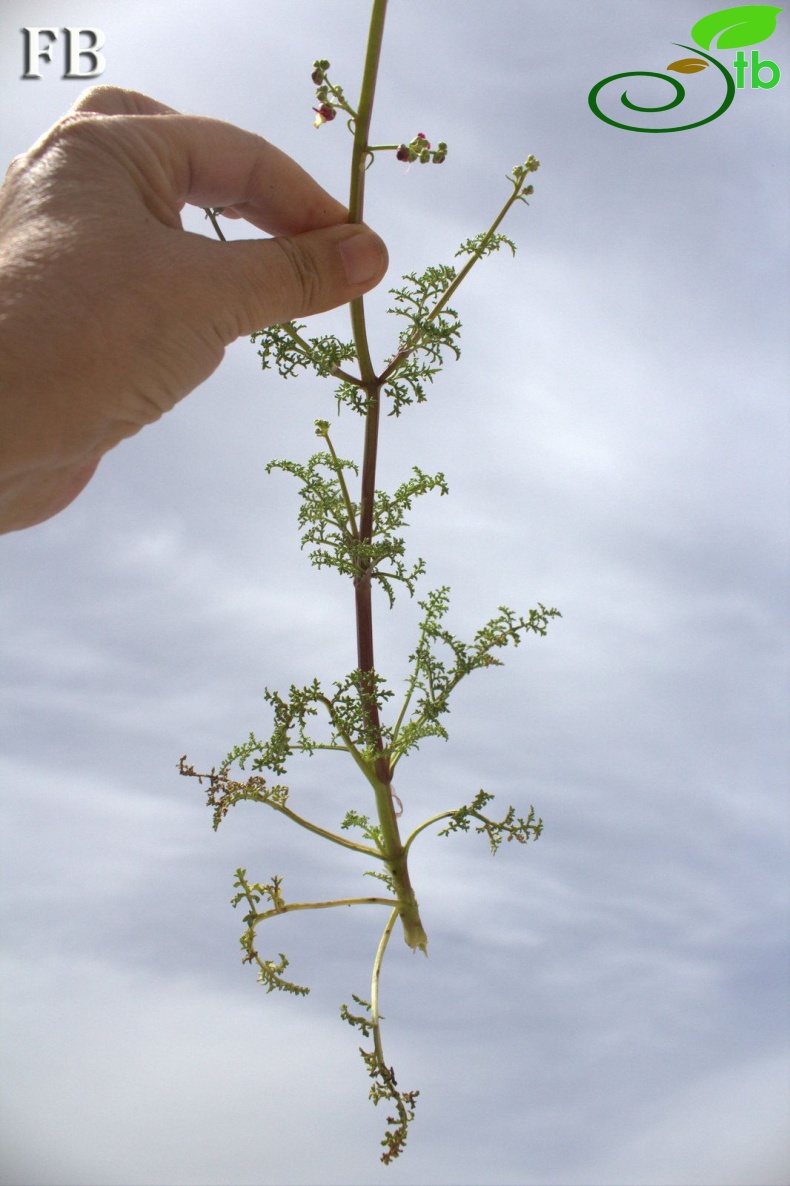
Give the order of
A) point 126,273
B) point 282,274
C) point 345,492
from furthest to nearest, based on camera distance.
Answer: point 345,492 → point 282,274 → point 126,273

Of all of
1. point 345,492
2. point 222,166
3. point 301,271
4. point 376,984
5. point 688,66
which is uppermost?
point 688,66

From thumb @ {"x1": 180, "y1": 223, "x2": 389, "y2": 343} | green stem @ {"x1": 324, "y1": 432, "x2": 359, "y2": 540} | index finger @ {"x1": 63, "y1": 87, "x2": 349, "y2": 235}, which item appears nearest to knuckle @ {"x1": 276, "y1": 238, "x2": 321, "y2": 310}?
thumb @ {"x1": 180, "y1": 223, "x2": 389, "y2": 343}

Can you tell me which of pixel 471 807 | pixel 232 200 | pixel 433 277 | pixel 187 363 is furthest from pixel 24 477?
pixel 471 807

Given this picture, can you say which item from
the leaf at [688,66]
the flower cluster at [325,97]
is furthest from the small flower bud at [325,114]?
the leaf at [688,66]

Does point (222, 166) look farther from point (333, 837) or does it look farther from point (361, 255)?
point (333, 837)

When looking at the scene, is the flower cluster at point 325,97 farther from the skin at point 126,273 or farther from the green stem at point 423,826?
the green stem at point 423,826

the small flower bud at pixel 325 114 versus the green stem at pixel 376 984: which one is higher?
the small flower bud at pixel 325 114

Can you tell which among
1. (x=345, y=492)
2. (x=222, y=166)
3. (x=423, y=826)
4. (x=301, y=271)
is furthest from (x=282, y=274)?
(x=423, y=826)

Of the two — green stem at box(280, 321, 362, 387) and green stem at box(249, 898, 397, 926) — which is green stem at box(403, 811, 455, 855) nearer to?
green stem at box(249, 898, 397, 926)
